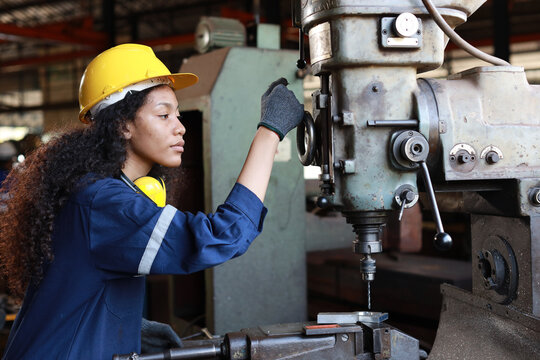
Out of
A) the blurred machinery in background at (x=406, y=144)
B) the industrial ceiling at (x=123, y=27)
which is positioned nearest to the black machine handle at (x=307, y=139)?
the blurred machinery in background at (x=406, y=144)

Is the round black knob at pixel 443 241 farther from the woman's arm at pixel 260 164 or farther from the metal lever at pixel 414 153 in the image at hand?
the woman's arm at pixel 260 164

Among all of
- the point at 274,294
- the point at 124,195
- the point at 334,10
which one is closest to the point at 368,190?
the point at 334,10

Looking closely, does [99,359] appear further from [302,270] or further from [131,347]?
[302,270]

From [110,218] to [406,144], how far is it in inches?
20.6

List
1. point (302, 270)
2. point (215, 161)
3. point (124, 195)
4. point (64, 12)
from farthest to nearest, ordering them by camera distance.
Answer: point (64, 12) → point (302, 270) → point (215, 161) → point (124, 195)

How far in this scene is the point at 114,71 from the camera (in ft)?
3.79

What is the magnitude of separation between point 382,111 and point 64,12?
10.5 m

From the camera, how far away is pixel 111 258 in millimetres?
971

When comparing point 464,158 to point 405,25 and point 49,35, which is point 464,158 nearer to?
point 405,25

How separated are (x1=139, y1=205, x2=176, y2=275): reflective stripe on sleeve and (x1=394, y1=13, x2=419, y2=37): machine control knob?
50 centimetres

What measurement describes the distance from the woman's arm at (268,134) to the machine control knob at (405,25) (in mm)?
225

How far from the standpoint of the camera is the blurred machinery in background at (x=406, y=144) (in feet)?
3.20

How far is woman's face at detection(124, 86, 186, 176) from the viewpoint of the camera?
3.71 feet

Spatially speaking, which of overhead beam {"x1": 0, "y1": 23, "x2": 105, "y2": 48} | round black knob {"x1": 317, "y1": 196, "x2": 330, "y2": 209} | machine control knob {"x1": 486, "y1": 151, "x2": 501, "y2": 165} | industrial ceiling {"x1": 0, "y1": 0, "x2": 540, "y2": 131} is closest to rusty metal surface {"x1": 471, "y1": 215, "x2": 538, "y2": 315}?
machine control knob {"x1": 486, "y1": 151, "x2": 501, "y2": 165}
